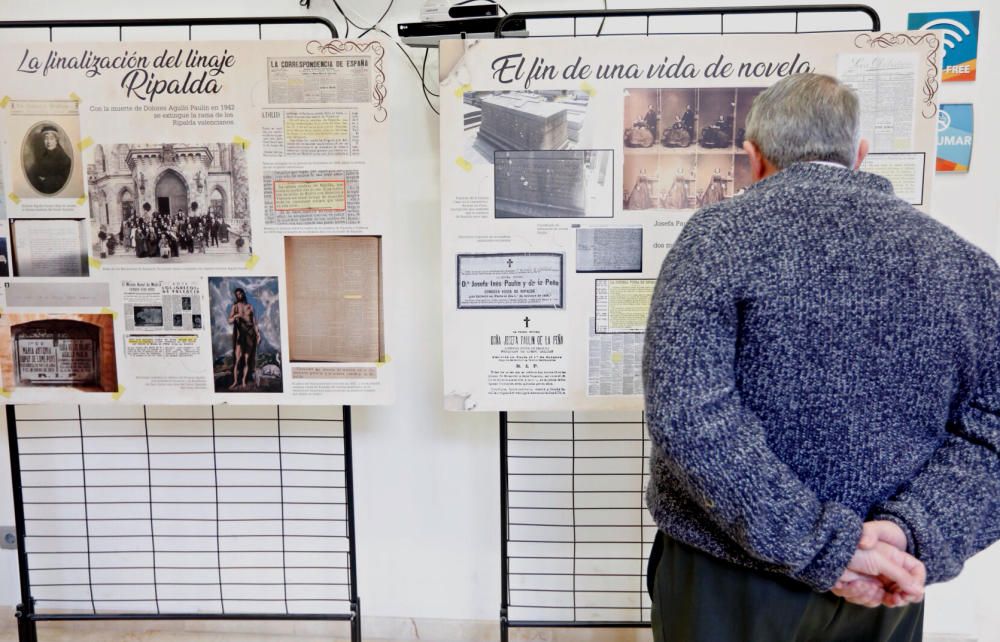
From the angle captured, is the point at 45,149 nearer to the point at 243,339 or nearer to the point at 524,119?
the point at 243,339

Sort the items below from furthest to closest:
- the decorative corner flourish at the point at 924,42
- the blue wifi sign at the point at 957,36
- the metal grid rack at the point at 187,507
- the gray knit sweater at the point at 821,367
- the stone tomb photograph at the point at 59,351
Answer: the metal grid rack at the point at 187,507, the blue wifi sign at the point at 957,36, the stone tomb photograph at the point at 59,351, the decorative corner flourish at the point at 924,42, the gray knit sweater at the point at 821,367

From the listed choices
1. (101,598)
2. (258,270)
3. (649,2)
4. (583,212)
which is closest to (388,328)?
(258,270)

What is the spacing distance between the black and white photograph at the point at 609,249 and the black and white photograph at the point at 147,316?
1.12 m

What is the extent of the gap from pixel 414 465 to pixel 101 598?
122 cm

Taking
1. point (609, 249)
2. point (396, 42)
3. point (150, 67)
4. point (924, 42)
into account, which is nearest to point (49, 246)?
point (150, 67)

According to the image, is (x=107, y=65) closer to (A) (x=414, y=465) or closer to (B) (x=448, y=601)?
(A) (x=414, y=465)

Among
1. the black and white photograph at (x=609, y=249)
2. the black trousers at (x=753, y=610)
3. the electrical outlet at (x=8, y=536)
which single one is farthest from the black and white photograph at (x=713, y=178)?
the electrical outlet at (x=8, y=536)

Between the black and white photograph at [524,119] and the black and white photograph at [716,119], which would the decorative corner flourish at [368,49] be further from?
the black and white photograph at [716,119]

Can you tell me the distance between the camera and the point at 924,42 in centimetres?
172

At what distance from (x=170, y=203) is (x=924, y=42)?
193 centimetres

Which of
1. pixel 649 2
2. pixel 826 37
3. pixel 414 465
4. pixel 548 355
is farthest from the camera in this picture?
pixel 414 465

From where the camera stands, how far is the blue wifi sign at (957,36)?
2061mm

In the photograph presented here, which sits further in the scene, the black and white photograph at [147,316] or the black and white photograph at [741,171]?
the black and white photograph at [147,316]

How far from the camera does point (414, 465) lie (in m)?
2.36
